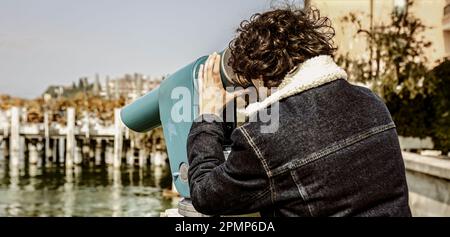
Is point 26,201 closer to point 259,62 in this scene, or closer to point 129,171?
point 129,171

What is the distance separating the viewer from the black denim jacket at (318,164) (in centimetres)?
119

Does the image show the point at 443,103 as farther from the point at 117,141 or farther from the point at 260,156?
the point at 117,141

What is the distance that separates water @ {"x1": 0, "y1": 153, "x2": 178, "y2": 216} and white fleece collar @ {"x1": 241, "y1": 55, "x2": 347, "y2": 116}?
12029mm

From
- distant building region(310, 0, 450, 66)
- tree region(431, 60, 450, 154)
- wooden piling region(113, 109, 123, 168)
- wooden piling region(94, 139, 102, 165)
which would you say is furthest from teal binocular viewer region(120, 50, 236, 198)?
wooden piling region(94, 139, 102, 165)

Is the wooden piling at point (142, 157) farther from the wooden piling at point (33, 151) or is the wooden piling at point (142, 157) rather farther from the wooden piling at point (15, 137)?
the wooden piling at point (15, 137)

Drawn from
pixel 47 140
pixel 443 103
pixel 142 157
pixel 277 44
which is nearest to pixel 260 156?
pixel 277 44

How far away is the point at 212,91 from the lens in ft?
4.66

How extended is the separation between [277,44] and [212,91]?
0.21 m

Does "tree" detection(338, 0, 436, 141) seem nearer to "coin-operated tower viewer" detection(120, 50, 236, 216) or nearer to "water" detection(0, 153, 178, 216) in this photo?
"water" detection(0, 153, 178, 216)

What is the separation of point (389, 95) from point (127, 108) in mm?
8593

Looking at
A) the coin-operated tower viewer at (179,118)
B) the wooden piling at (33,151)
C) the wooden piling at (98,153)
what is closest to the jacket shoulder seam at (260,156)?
the coin-operated tower viewer at (179,118)

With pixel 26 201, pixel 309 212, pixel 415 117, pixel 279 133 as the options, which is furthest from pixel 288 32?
pixel 26 201

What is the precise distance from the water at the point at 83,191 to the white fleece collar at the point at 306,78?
39.5 feet

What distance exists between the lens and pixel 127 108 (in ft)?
6.29
